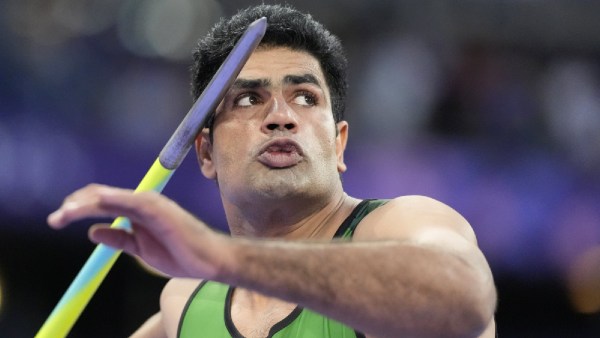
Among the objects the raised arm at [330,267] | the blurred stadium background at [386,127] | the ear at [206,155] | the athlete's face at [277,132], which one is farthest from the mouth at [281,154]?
the blurred stadium background at [386,127]

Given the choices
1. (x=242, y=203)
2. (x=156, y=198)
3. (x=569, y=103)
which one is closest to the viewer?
(x=156, y=198)

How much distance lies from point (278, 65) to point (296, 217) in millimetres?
447

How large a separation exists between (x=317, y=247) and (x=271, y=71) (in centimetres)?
106

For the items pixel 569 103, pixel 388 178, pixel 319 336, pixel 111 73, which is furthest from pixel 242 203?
pixel 569 103

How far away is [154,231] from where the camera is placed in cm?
139

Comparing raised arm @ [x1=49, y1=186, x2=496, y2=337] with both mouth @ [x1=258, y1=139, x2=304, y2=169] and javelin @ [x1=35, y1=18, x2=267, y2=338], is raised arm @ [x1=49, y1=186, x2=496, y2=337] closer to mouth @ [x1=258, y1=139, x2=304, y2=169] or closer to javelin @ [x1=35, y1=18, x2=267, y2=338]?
javelin @ [x1=35, y1=18, x2=267, y2=338]

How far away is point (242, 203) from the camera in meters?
2.47

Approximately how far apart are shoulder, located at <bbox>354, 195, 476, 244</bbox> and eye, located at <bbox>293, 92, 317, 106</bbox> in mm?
469

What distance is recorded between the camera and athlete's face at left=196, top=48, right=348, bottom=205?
2.34m

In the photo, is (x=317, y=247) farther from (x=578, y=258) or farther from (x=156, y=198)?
(x=578, y=258)

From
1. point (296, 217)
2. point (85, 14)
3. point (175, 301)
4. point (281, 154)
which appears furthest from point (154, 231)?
point (85, 14)

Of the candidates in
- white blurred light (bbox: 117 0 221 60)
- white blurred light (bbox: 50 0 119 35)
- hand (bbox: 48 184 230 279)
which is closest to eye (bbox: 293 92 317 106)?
hand (bbox: 48 184 230 279)

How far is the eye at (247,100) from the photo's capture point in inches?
97.8

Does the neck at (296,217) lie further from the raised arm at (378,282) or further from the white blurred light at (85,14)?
the white blurred light at (85,14)
